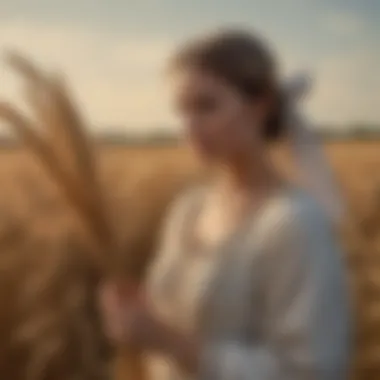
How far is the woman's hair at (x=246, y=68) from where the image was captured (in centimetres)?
72

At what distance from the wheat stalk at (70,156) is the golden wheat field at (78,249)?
27mm

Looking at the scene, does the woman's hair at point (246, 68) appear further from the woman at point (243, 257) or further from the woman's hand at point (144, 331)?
the woman's hand at point (144, 331)

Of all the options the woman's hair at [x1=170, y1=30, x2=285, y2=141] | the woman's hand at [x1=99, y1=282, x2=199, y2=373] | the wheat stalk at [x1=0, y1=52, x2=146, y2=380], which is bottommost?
the woman's hand at [x1=99, y1=282, x2=199, y2=373]

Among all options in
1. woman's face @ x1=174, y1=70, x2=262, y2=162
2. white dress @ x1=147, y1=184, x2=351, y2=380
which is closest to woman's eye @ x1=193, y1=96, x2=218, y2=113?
woman's face @ x1=174, y1=70, x2=262, y2=162

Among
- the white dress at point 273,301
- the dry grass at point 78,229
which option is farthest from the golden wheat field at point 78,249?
the white dress at point 273,301

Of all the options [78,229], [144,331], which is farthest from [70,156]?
[144,331]

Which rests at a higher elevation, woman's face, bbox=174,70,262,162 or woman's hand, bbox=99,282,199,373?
woman's face, bbox=174,70,262,162

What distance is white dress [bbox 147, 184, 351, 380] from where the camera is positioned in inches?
26.6

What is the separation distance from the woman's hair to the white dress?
8 centimetres

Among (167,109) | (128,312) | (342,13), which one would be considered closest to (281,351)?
(128,312)

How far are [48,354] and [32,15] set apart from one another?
0.38m

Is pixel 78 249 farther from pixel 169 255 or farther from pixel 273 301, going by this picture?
pixel 273 301

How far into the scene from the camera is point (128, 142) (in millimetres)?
835

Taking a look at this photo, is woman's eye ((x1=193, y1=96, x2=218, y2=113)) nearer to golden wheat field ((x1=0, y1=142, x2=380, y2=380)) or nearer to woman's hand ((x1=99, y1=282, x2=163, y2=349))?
golden wheat field ((x1=0, y1=142, x2=380, y2=380))
